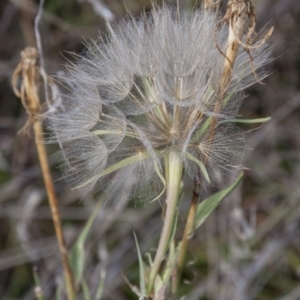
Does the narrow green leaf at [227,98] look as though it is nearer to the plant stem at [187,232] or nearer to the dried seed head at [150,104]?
the dried seed head at [150,104]

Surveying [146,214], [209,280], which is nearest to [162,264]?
[209,280]

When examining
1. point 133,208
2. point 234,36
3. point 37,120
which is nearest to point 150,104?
point 234,36

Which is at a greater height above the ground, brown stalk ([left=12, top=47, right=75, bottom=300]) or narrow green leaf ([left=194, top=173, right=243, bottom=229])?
brown stalk ([left=12, top=47, right=75, bottom=300])

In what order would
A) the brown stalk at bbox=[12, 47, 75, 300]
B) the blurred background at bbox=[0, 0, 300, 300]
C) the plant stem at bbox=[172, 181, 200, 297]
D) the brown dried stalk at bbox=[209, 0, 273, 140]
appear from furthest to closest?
the blurred background at bbox=[0, 0, 300, 300], the brown stalk at bbox=[12, 47, 75, 300], the plant stem at bbox=[172, 181, 200, 297], the brown dried stalk at bbox=[209, 0, 273, 140]

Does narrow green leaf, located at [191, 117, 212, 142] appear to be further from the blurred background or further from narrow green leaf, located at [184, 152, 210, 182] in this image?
the blurred background

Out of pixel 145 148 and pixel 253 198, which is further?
pixel 253 198

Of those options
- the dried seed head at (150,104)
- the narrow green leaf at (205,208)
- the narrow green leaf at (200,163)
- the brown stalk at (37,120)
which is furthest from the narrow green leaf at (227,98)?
the brown stalk at (37,120)

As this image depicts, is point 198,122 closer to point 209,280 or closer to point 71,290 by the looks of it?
point 71,290

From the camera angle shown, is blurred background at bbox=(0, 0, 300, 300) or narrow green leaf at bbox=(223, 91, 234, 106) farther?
blurred background at bbox=(0, 0, 300, 300)

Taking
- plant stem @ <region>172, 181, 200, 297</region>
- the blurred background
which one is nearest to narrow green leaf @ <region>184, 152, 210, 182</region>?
plant stem @ <region>172, 181, 200, 297</region>
